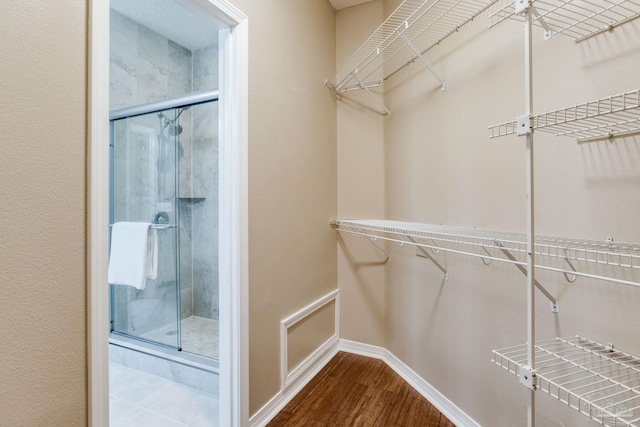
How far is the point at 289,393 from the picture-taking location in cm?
182

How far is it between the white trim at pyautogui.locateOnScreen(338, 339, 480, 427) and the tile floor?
1.05m

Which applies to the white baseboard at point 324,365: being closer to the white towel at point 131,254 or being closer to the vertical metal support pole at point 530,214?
the vertical metal support pole at point 530,214

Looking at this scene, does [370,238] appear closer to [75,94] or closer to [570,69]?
[570,69]

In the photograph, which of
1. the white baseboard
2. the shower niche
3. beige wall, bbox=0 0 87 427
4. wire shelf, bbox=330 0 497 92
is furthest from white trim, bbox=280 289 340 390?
wire shelf, bbox=330 0 497 92

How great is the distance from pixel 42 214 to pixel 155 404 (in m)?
1.58

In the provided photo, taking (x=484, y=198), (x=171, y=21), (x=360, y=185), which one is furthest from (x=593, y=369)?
(x=171, y=21)

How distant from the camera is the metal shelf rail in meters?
1.55

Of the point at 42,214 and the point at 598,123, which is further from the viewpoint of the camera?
the point at 598,123

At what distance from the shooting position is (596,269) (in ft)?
3.38

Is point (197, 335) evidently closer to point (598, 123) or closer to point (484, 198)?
point (484, 198)

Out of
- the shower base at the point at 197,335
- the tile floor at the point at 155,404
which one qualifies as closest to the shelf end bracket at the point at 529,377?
the tile floor at the point at 155,404

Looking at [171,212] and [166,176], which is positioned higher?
[166,176]

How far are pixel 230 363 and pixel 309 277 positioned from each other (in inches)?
29.3

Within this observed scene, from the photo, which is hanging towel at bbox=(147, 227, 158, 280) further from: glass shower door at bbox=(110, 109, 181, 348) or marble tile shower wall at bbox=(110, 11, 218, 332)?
marble tile shower wall at bbox=(110, 11, 218, 332)
